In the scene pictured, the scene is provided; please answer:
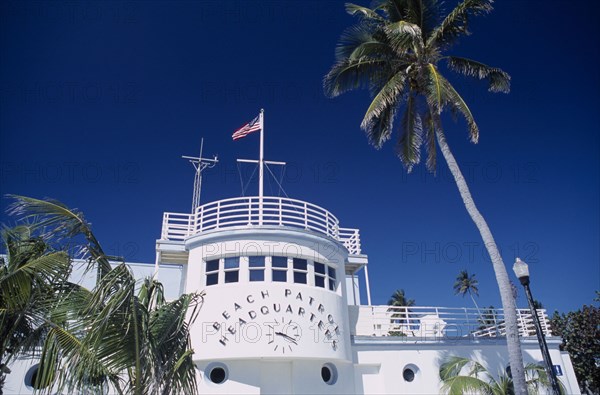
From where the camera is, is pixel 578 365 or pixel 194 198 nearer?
pixel 194 198

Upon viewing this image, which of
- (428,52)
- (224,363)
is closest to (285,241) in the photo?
(224,363)

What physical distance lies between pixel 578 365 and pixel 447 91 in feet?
73.4

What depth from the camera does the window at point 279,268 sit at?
16609 mm

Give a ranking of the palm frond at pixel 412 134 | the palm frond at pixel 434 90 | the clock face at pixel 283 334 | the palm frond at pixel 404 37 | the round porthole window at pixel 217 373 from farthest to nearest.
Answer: the palm frond at pixel 412 134, the round porthole window at pixel 217 373, the clock face at pixel 283 334, the palm frond at pixel 404 37, the palm frond at pixel 434 90

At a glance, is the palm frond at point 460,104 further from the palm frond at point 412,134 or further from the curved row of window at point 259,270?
the curved row of window at point 259,270

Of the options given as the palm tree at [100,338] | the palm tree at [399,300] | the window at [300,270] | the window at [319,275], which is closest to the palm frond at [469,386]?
the window at [319,275]

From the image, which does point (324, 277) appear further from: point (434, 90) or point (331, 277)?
point (434, 90)

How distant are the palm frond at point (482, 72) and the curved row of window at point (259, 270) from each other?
31.1 ft

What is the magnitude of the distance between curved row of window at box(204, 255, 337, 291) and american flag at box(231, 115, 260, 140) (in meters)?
6.39

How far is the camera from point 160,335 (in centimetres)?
757

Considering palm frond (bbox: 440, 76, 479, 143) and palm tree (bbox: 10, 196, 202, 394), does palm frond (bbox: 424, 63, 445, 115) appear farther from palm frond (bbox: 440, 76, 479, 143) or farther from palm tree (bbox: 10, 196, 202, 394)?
palm tree (bbox: 10, 196, 202, 394)

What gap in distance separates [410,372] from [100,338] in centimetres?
1514

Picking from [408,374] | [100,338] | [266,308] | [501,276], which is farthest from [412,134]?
[100,338]

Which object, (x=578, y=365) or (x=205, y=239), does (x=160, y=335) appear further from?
(x=578, y=365)
